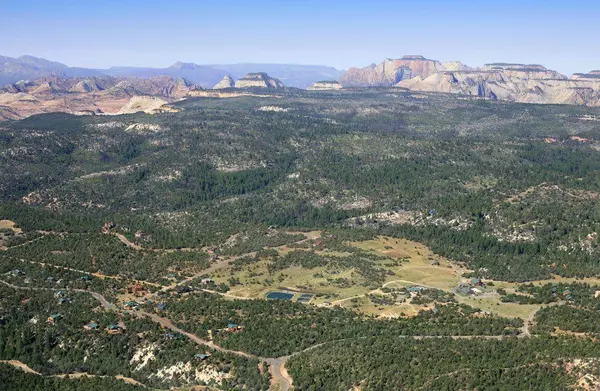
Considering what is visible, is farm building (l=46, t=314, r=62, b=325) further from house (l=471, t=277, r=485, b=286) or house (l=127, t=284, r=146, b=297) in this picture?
house (l=471, t=277, r=485, b=286)

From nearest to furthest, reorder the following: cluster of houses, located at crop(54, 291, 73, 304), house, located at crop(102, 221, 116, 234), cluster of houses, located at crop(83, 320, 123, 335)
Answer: cluster of houses, located at crop(83, 320, 123, 335) < cluster of houses, located at crop(54, 291, 73, 304) < house, located at crop(102, 221, 116, 234)

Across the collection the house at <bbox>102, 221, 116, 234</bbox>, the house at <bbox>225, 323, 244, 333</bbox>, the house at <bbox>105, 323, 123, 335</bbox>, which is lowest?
the house at <bbox>225, 323, 244, 333</bbox>

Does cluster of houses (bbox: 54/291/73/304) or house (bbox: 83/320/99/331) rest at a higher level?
cluster of houses (bbox: 54/291/73/304)

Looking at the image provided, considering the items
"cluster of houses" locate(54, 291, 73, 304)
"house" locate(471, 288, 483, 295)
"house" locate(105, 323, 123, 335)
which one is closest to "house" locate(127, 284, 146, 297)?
"cluster of houses" locate(54, 291, 73, 304)

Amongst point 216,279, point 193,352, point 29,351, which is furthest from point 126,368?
point 216,279

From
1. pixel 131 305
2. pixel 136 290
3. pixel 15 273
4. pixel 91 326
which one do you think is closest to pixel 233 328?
pixel 131 305

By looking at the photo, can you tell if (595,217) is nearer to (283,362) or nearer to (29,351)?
(283,362)

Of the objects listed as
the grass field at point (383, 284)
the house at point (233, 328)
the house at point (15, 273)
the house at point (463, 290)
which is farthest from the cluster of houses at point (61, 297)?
the house at point (463, 290)

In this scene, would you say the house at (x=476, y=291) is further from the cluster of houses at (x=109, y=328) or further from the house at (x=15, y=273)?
the house at (x=15, y=273)

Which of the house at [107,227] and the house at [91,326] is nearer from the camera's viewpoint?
the house at [91,326]
